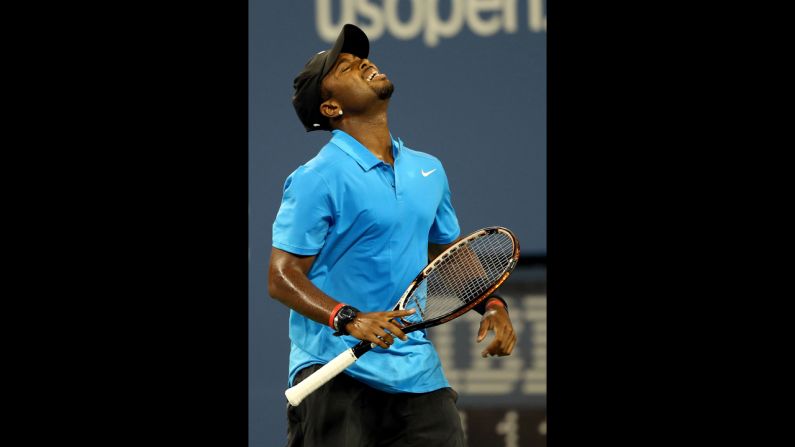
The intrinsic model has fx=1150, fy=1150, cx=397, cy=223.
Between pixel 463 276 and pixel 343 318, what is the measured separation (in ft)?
1.52

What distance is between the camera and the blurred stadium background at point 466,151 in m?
4.36

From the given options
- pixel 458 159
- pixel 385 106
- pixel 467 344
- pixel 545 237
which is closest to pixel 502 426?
pixel 467 344

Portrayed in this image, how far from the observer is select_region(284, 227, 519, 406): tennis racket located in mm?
3182

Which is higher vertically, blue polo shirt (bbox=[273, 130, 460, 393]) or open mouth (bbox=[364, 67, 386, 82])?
open mouth (bbox=[364, 67, 386, 82])

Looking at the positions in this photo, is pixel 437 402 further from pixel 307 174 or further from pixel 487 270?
pixel 307 174

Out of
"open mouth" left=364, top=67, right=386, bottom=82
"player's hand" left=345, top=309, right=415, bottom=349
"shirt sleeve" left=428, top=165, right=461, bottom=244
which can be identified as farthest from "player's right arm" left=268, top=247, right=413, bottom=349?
"open mouth" left=364, top=67, right=386, bottom=82

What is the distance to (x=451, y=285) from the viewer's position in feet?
11.1

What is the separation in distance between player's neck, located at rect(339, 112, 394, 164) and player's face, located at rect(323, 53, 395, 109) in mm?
45

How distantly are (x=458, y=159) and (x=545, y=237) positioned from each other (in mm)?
444

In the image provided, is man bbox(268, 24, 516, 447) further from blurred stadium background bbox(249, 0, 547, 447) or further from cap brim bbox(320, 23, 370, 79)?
blurred stadium background bbox(249, 0, 547, 447)

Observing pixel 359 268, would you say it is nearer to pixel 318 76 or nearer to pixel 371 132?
pixel 371 132

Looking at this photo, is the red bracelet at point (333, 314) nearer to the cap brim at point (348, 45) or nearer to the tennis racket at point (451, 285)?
the tennis racket at point (451, 285)

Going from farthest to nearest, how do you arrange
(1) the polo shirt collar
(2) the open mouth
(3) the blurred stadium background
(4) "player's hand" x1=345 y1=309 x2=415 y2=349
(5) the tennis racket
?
1. (3) the blurred stadium background
2. (2) the open mouth
3. (1) the polo shirt collar
4. (5) the tennis racket
5. (4) "player's hand" x1=345 y1=309 x2=415 y2=349

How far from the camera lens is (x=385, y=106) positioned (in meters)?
3.53
